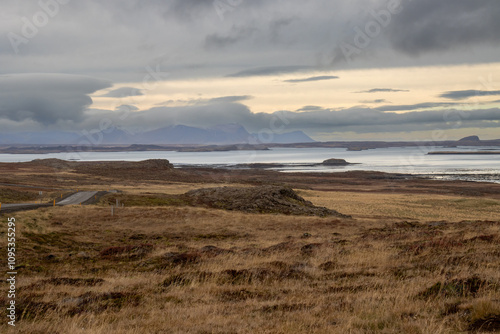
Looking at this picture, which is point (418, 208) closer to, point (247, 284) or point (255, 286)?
point (247, 284)

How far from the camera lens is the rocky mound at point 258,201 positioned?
147 feet

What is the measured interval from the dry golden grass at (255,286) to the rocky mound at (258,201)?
2052 centimetres

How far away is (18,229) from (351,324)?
67.5 ft

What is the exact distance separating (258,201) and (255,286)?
33925mm

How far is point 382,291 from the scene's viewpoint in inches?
406

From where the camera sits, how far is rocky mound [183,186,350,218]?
4478 centimetres

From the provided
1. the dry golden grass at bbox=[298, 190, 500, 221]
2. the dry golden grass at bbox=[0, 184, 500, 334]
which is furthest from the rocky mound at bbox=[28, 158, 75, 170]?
the dry golden grass at bbox=[0, 184, 500, 334]

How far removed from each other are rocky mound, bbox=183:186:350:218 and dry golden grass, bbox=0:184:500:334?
20519mm

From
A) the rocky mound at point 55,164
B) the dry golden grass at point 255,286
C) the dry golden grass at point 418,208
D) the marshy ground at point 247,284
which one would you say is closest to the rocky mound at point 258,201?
the dry golden grass at point 418,208

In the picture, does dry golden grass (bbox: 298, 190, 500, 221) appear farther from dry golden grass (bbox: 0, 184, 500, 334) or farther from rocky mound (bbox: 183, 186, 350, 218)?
dry golden grass (bbox: 0, 184, 500, 334)

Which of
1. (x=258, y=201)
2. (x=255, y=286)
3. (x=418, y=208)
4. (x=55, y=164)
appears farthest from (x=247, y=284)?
(x=55, y=164)

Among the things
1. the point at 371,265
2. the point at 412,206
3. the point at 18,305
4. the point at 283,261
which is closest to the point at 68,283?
the point at 18,305

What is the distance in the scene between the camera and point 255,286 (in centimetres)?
1205

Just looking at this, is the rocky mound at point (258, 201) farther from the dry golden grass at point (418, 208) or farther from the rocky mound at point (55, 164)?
the rocky mound at point (55, 164)
